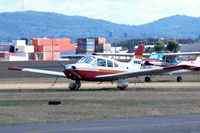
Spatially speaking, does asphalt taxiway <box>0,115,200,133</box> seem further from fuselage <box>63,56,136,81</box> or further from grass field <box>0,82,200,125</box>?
fuselage <box>63,56,136,81</box>

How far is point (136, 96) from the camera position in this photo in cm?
2372

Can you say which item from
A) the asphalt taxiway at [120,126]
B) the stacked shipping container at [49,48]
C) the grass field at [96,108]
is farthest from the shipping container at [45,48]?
the asphalt taxiway at [120,126]

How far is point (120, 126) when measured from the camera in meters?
13.5

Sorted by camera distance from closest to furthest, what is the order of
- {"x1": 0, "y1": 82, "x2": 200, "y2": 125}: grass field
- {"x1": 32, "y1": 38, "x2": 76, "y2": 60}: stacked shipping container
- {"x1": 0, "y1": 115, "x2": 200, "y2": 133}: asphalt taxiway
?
{"x1": 0, "y1": 115, "x2": 200, "y2": 133}: asphalt taxiway → {"x1": 0, "y1": 82, "x2": 200, "y2": 125}: grass field → {"x1": 32, "y1": 38, "x2": 76, "y2": 60}: stacked shipping container

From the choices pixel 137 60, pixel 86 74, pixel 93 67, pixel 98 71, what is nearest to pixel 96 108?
pixel 86 74

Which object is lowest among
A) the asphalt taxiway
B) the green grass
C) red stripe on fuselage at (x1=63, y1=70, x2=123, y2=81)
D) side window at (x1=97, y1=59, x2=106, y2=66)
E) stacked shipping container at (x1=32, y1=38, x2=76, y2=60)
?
stacked shipping container at (x1=32, y1=38, x2=76, y2=60)

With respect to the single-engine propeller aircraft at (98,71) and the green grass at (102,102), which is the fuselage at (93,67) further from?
the green grass at (102,102)

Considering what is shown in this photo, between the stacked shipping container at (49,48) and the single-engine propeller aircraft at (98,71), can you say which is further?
the stacked shipping container at (49,48)

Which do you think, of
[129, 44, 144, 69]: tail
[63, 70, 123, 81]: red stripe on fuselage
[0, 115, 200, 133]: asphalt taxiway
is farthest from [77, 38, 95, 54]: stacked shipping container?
[0, 115, 200, 133]: asphalt taxiway

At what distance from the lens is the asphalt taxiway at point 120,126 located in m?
12.8

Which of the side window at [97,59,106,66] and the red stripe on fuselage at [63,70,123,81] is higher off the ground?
the side window at [97,59,106,66]

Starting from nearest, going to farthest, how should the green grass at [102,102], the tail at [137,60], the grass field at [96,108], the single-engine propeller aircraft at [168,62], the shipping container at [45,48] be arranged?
the grass field at [96,108], the green grass at [102,102], the tail at [137,60], the single-engine propeller aircraft at [168,62], the shipping container at [45,48]

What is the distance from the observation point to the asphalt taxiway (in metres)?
12.8

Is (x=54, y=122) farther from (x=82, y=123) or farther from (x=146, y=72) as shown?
(x=146, y=72)
